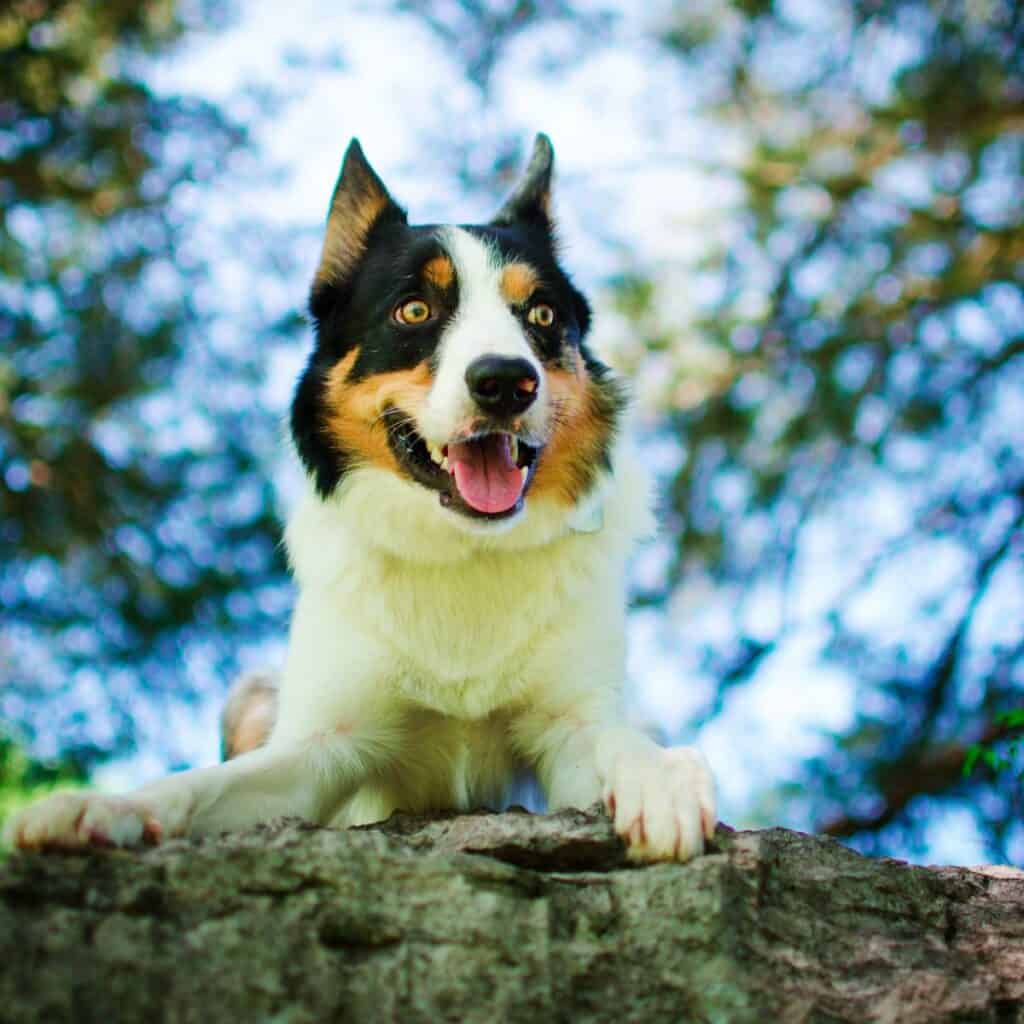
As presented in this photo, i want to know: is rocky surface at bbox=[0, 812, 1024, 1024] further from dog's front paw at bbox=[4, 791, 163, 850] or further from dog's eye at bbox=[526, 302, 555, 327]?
dog's eye at bbox=[526, 302, 555, 327]

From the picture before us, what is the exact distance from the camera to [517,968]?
2414 millimetres

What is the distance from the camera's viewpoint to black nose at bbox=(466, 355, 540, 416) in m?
3.51

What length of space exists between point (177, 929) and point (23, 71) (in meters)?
6.53

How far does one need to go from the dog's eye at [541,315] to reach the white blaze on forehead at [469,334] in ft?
0.33

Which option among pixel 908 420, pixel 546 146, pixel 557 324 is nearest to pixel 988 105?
pixel 908 420

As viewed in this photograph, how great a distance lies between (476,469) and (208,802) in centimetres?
126

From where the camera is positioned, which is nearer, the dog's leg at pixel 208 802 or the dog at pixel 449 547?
the dog's leg at pixel 208 802

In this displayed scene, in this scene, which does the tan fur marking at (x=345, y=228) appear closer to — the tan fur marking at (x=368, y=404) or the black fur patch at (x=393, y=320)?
the black fur patch at (x=393, y=320)

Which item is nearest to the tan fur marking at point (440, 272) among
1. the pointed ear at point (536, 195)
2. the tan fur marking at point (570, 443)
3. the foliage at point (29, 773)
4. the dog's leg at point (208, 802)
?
the tan fur marking at point (570, 443)

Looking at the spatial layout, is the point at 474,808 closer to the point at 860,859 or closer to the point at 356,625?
the point at 356,625

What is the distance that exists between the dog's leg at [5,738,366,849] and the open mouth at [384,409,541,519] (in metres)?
0.81

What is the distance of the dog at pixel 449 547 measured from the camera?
144 inches

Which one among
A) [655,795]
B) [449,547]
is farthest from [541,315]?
[655,795]

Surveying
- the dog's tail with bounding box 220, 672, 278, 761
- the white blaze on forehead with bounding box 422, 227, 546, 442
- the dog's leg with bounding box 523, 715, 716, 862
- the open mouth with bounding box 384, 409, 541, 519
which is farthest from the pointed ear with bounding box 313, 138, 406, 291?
the dog's leg with bounding box 523, 715, 716, 862
